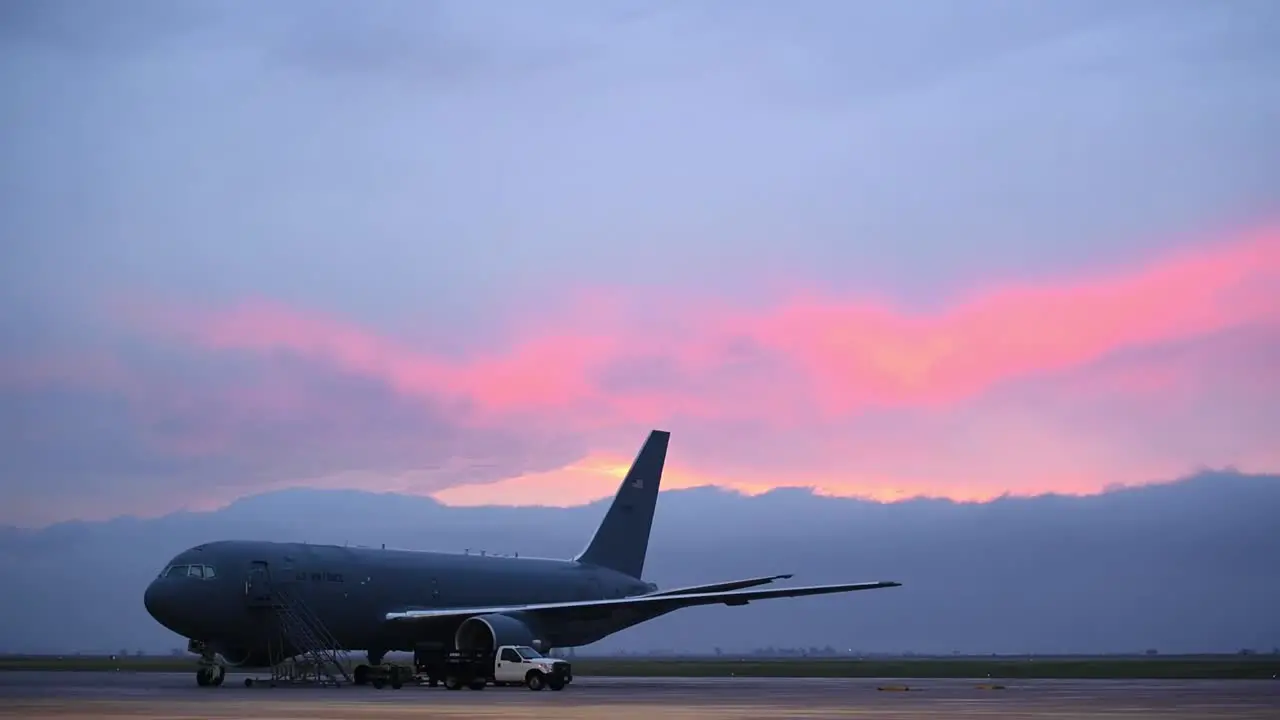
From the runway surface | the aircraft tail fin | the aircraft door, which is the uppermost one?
the aircraft tail fin

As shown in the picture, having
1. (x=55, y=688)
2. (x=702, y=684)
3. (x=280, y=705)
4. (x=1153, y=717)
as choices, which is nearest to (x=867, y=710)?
(x=1153, y=717)

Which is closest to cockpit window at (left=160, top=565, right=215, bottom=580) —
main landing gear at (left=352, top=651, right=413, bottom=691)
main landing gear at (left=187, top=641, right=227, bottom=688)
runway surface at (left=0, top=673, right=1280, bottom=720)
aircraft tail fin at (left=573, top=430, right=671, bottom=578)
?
main landing gear at (left=187, top=641, right=227, bottom=688)

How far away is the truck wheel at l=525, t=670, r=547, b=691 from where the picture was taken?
48.1 metres

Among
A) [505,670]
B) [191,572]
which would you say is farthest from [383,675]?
[191,572]

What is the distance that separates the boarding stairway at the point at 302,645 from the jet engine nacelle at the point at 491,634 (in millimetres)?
4624

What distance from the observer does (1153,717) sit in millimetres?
29406

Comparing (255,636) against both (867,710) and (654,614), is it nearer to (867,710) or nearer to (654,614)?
(654,614)

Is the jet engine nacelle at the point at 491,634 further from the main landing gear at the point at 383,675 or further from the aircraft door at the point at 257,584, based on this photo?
the aircraft door at the point at 257,584

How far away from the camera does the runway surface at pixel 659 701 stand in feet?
100

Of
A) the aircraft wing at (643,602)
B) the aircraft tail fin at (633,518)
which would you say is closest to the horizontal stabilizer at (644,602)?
the aircraft wing at (643,602)

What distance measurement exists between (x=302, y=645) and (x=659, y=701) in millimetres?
21023

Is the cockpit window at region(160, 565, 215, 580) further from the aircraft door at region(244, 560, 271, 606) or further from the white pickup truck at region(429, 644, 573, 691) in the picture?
the white pickup truck at region(429, 644, 573, 691)

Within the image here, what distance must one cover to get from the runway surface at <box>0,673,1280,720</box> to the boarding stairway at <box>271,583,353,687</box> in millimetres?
2837

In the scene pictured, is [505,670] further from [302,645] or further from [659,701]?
[659,701]
